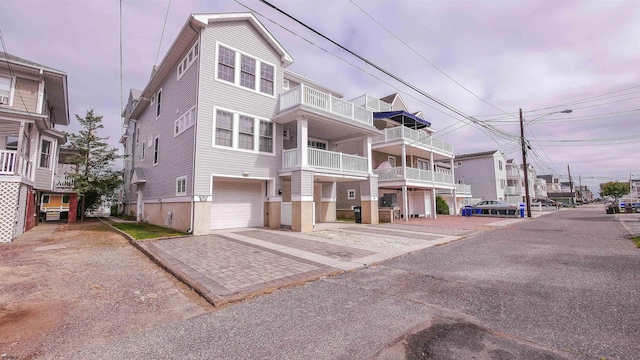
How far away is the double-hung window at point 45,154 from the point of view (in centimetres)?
1836

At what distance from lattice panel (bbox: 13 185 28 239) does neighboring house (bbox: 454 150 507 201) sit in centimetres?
4682

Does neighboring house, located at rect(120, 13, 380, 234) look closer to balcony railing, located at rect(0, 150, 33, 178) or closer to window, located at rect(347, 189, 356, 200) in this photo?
window, located at rect(347, 189, 356, 200)

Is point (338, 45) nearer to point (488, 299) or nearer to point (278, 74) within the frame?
point (488, 299)

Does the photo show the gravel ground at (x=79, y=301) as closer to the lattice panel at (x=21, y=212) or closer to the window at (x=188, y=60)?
the lattice panel at (x=21, y=212)

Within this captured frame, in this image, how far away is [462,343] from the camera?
3244 mm

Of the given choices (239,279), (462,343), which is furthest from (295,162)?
(462,343)

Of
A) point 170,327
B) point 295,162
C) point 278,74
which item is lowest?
point 170,327

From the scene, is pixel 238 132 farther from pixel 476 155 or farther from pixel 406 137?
pixel 476 155

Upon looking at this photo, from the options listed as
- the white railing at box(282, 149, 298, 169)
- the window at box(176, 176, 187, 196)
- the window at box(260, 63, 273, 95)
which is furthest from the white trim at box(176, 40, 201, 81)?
the white railing at box(282, 149, 298, 169)

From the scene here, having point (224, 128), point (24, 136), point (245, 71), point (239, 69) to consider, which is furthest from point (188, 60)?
point (24, 136)

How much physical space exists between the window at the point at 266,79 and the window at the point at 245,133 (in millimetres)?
2119

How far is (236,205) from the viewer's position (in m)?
15.5

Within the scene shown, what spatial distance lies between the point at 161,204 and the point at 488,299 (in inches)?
674

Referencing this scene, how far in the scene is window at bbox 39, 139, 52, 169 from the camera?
1836 cm
